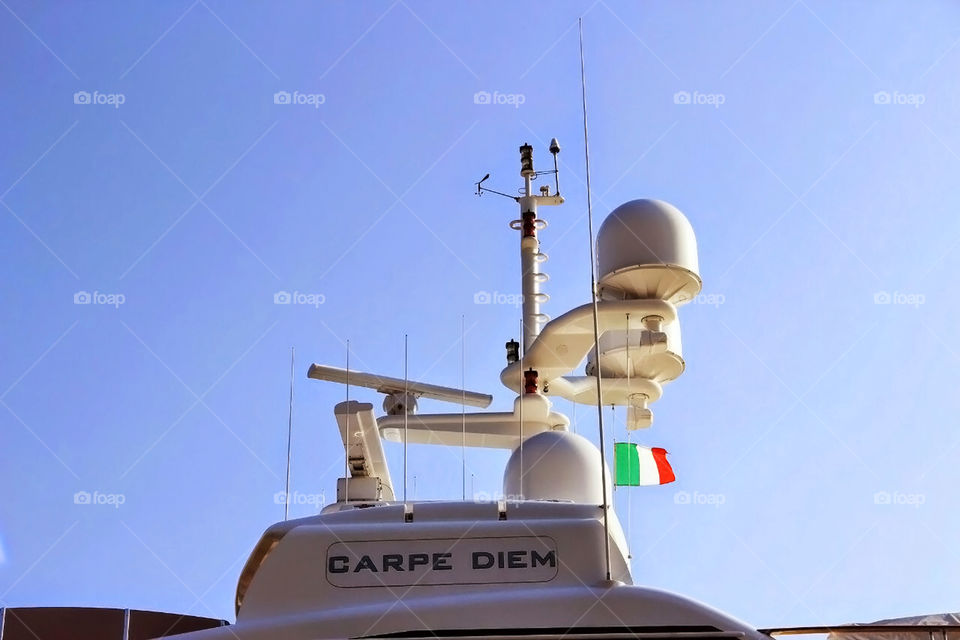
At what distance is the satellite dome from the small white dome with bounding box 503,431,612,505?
8.15 feet

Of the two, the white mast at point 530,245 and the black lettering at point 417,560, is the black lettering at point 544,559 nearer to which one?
the black lettering at point 417,560

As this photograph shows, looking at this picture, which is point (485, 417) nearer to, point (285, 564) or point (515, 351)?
point (515, 351)

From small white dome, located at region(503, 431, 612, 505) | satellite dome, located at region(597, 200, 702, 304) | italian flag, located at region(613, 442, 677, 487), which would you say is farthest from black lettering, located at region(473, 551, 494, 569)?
italian flag, located at region(613, 442, 677, 487)

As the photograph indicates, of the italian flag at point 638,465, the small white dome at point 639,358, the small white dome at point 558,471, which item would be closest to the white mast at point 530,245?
the small white dome at point 639,358

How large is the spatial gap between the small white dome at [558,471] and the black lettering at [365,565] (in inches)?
179

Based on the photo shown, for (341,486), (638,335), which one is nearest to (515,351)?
(638,335)

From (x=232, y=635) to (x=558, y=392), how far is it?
10.7 meters

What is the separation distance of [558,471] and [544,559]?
15.0ft

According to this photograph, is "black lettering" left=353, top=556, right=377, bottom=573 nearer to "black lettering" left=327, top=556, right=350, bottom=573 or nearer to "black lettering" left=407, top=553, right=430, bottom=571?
"black lettering" left=327, top=556, right=350, bottom=573

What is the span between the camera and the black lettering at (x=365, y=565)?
7281 mm

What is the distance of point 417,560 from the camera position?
7.33 m

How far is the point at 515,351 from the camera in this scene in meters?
16.9

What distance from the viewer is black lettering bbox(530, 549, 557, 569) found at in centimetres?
726

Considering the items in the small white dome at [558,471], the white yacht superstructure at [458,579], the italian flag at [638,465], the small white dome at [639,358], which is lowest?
the white yacht superstructure at [458,579]
